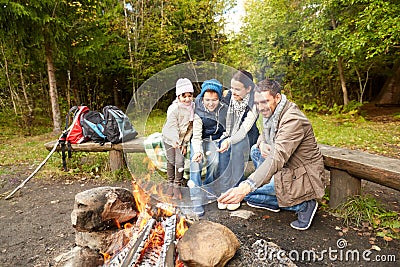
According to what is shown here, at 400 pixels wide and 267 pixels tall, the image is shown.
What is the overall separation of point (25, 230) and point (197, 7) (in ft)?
27.7

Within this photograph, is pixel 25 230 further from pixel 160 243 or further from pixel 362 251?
pixel 362 251

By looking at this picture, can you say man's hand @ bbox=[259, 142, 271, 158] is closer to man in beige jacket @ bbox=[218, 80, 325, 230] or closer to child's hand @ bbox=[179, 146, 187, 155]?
man in beige jacket @ bbox=[218, 80, 325, 230]

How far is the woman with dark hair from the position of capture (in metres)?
2.28

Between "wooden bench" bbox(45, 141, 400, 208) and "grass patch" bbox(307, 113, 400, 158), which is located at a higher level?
"wooden bench" bbox(45, 141, 400, 208)

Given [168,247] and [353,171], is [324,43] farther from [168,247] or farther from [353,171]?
[168,247]

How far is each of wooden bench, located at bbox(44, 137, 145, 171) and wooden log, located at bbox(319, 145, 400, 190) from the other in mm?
2080

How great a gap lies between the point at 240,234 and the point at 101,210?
1074mm

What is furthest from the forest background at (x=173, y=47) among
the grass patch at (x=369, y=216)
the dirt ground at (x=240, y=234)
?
the grass patch at (x=369, y=216)

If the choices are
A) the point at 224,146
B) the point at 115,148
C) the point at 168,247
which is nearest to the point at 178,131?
the point at 224,146

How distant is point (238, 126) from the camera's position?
8.05 ft

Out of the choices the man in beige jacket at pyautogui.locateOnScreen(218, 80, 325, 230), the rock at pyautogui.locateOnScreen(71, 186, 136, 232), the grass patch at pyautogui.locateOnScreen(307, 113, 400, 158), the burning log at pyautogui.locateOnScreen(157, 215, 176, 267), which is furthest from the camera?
the grass patch at pyautogui.locateOnScreen(307, 113, 400, 158)

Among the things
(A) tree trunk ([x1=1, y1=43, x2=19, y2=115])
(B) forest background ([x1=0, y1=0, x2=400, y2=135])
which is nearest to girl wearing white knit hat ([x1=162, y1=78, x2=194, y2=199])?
(B) forest background ([x1=0, y1=0, x2=400, y2=135])

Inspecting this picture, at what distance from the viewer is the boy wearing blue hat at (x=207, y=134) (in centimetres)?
218

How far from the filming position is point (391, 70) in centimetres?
1012
